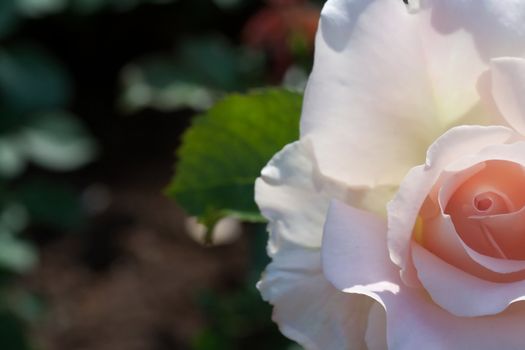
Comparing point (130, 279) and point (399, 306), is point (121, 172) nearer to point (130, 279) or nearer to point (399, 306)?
point (130, 279)

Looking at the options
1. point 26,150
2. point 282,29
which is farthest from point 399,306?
point 26,150

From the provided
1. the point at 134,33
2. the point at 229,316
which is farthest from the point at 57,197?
the point at 134,33

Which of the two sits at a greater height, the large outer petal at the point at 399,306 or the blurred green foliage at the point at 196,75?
the large outer petal at the point at 399,306

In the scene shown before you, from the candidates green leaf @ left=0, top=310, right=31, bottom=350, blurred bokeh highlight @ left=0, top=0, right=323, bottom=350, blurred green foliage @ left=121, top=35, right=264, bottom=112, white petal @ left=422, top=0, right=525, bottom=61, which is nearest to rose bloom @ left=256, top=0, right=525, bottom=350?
white petal @ left=422, top=0, right=525, bottom=61

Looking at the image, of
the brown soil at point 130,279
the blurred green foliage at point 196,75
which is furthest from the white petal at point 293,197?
the brown soil at point 130,279

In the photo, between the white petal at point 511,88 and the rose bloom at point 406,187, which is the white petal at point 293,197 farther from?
the white petal at point 511,88

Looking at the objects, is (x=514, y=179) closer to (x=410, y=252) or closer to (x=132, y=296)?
(x=410, y=252)
